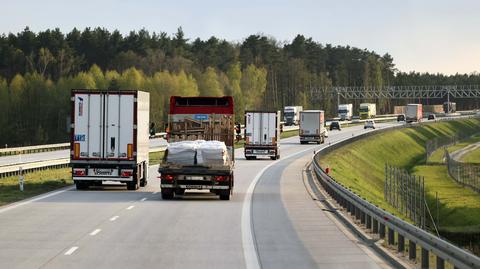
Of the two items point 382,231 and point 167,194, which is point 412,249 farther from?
point 167,194

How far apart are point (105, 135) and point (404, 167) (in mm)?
73893

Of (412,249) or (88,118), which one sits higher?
(88,118)

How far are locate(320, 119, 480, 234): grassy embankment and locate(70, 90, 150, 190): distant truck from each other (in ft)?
58.3

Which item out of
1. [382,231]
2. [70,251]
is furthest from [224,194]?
[70,251]

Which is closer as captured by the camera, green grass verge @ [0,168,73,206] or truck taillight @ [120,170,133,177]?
green grass verge @ [0,168,73,206]

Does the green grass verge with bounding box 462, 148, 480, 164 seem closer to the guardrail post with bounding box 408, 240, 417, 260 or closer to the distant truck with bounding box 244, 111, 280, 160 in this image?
the distant truck with bounding box 244, 111, 280, 160

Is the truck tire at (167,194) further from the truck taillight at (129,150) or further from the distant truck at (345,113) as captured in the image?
the distant truck at (345,113)

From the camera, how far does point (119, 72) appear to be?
519 feet

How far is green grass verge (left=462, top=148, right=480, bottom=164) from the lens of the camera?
347 feet

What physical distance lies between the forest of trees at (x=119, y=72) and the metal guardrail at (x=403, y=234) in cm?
10829

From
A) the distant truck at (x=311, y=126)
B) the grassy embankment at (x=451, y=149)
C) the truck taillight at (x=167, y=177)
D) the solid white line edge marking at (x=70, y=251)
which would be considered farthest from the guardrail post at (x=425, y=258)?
the grassy embankment at (x=451, y=149)

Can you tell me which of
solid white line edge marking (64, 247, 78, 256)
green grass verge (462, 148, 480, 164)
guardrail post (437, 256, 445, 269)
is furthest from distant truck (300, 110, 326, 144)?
guardrail post (437, 256, 445, 269)

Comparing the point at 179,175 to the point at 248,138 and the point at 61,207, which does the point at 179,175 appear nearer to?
the point at 61,207

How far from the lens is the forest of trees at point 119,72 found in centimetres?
13312
